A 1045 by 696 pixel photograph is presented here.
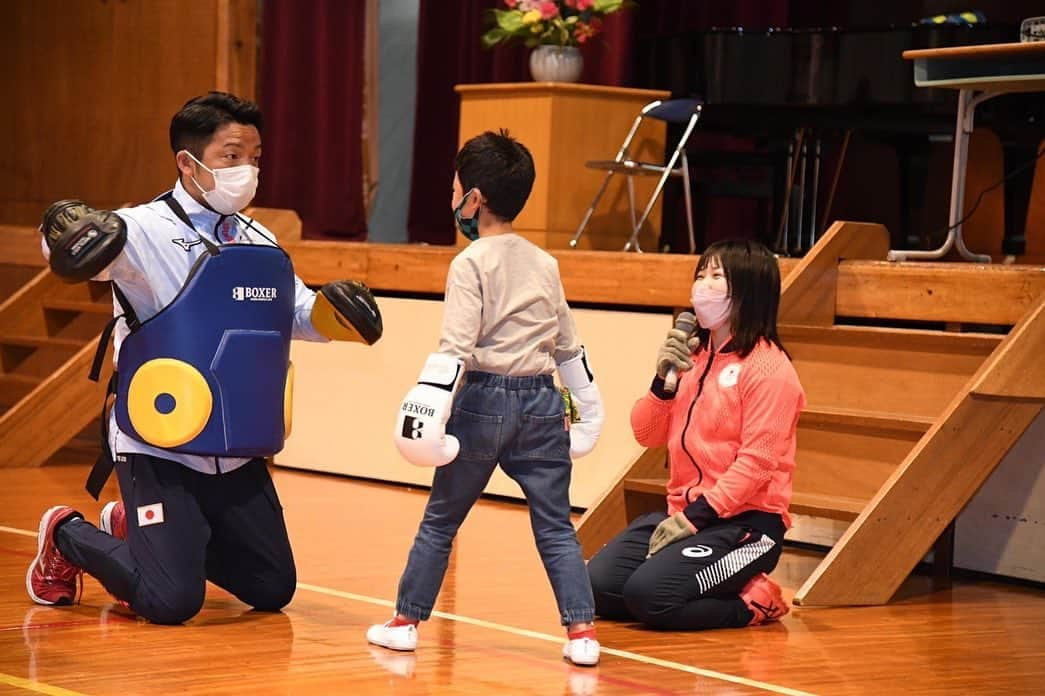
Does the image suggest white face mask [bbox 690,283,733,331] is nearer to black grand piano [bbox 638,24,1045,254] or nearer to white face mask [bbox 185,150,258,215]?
white face mask [bbox 185,150,258,215]

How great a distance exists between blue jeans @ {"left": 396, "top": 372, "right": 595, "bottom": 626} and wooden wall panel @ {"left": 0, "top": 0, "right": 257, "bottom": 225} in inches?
A: 213

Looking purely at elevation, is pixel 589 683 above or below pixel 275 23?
below

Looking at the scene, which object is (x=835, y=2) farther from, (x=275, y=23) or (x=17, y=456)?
(x=17, y=456)

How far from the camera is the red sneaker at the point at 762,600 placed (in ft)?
14.2

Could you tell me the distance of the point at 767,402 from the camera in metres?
4.26

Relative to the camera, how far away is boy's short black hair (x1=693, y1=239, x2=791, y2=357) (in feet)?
14.3

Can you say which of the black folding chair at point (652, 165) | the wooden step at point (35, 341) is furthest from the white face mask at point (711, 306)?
the wooden step at point (35, 341)

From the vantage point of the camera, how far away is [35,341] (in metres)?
7.92

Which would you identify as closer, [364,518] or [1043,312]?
[1043,312]

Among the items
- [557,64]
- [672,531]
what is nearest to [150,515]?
[672,531]

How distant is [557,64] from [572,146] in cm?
40

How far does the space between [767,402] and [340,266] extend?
3.31 meters

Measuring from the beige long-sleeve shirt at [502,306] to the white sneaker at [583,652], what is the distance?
0.58m

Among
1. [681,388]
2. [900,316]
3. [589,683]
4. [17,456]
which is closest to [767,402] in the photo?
[681,388]
